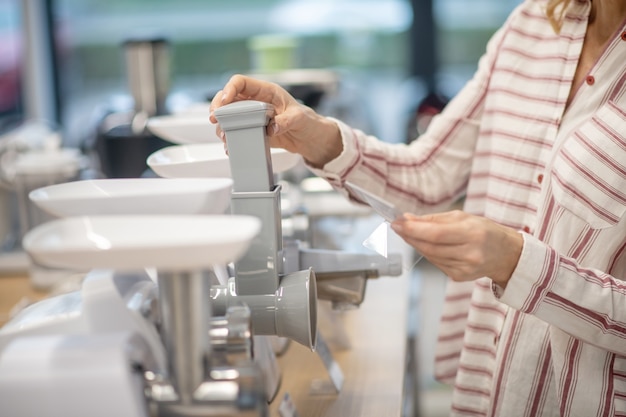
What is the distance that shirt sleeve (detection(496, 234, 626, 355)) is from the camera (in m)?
0.97

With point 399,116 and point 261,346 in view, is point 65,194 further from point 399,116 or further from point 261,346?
point 399,116

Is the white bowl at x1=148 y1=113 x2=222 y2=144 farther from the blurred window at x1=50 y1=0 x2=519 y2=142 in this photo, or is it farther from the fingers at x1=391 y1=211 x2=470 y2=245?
the blurred window at x1=50 y1=0 x2=519 y2=142

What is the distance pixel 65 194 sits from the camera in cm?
78

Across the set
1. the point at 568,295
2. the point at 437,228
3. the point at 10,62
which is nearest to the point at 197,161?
the point at 437,228

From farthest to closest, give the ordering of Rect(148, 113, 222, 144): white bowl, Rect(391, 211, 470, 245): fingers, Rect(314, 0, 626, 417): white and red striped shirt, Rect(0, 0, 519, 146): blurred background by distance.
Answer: Rect(0, 0, 519, 146): blurred background → Rect(148, 113, 222, 144): white bowl → Rect(314, 0, 626, 417): white and red striped shirt → Rect(391, 211, 470, 245): fingers

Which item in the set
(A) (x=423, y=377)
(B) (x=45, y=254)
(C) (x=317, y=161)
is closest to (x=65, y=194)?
(B) (x=45, y=254)

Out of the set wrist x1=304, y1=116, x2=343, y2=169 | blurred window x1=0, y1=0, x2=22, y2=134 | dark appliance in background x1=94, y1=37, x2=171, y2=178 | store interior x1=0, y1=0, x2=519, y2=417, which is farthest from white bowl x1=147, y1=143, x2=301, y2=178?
blurred window x1=0, y1=0, x2=22, y2=134

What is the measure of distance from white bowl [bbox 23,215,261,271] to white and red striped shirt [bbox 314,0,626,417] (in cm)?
45

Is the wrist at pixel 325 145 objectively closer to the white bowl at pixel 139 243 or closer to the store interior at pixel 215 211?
the store interior at pixel 215 211

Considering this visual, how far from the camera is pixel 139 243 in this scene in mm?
606

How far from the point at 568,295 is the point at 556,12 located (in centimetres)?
48

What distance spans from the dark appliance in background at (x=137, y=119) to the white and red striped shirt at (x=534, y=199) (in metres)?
0.92

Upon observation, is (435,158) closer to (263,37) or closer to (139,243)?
(139,243)

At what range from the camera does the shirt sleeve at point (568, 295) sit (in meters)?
0.97
